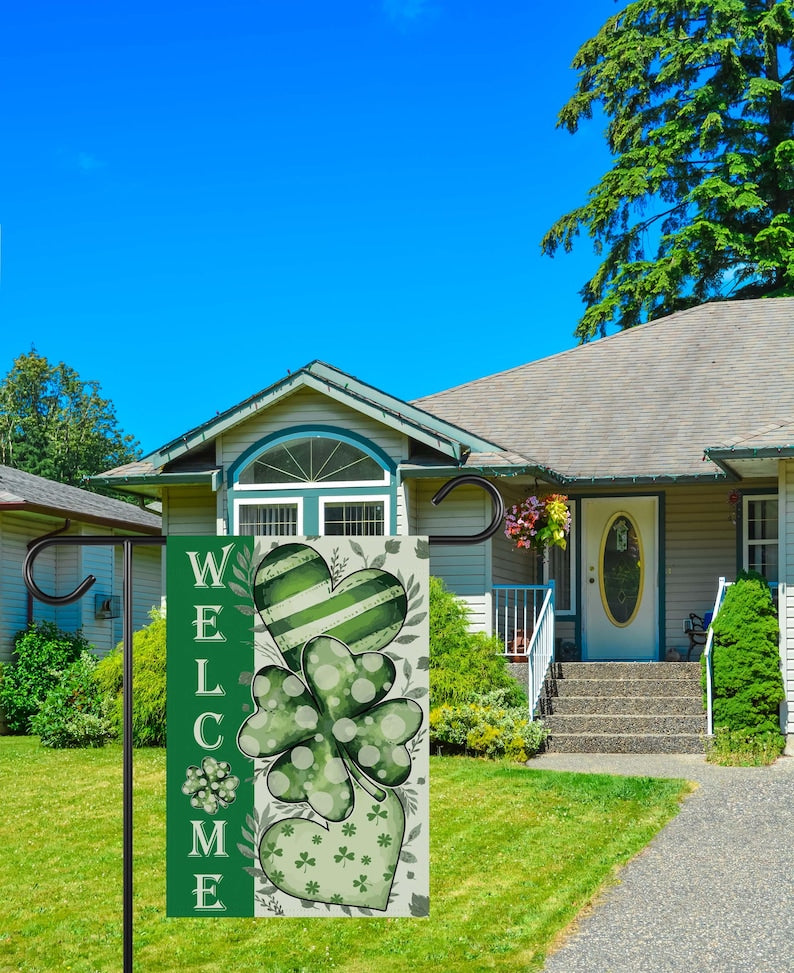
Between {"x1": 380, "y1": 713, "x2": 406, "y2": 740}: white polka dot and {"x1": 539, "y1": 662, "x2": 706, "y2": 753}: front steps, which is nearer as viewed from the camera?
{"x1": 380, "y1": 713, "x2": 406, "y2": 740}: white polka dot

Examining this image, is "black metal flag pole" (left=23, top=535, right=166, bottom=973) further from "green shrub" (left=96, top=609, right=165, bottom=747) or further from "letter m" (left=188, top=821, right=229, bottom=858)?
"green shrub" (left=96, top=609, right=165, bottom=747)

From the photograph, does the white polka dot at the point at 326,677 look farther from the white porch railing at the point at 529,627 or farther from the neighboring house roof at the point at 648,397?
the neighboring house roof at the point at 648,397

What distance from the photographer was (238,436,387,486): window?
15148mm

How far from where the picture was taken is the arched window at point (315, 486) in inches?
593

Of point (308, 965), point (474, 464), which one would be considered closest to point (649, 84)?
point (474, 464)

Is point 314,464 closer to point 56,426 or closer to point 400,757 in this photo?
point 400,757

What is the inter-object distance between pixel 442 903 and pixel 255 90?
85.3 ft

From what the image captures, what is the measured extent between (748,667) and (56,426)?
113ft

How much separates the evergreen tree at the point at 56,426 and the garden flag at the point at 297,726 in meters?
39.2

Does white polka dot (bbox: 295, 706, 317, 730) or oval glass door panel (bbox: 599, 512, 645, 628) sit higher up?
oval glass door panel (bbox: 599, 512, 645, 628)

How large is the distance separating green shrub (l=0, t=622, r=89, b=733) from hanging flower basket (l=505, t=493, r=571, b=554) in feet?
22.4

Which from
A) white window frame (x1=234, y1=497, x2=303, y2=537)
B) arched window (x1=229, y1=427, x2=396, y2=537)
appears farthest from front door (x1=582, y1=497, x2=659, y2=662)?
white window frame (x1=234, y1=497, x2=303, y2=537)

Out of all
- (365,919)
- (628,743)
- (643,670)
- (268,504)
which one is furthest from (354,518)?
(365,919)

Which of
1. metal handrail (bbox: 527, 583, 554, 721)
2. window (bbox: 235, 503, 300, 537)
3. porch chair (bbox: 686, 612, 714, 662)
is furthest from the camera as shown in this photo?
porch chair (bbox: 686, 612, 714, 662)
